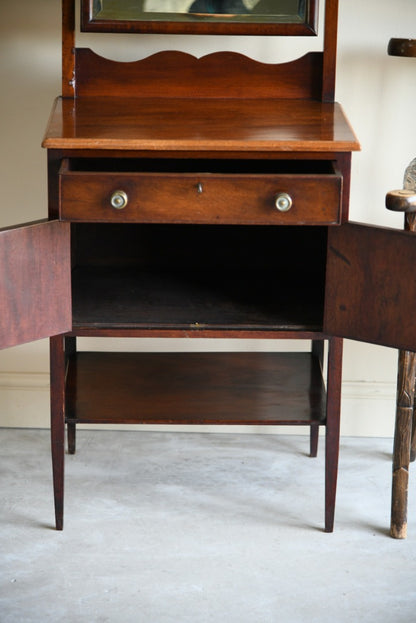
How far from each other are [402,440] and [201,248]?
0.78 m

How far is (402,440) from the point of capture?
7.70 ft

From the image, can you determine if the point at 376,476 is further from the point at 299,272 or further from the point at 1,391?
the point at 1,391

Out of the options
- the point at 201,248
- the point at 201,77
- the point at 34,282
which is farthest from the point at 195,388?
the point at 201,77

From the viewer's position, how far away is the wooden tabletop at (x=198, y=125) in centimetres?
199

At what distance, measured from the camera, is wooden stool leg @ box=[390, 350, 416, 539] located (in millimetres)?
2334

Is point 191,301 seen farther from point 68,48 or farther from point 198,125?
point 68,48

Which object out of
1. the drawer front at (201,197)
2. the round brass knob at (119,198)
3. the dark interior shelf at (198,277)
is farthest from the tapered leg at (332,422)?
the round brass knob at (119,198)

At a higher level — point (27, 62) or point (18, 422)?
point (27, 62)

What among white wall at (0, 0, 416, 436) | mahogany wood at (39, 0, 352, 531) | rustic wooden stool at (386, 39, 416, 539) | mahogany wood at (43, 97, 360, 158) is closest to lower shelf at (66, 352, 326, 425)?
mahogany wood at (39, 0, 352, 531)

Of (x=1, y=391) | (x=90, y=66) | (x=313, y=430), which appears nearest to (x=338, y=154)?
(x=90, y=66)

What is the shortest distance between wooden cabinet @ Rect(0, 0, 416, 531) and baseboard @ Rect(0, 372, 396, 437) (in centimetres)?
23

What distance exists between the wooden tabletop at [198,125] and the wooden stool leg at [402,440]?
0.61 meters

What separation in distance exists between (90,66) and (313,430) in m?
1.21

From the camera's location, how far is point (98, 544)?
7.61 ft
